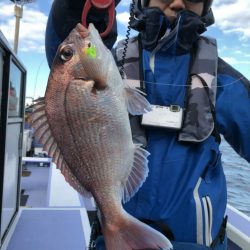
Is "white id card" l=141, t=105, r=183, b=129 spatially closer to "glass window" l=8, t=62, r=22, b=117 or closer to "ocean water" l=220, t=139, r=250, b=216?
"glass window" l=8, t=62, r=22, b=117

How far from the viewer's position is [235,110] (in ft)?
6.29

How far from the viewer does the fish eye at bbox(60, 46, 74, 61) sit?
149 cm

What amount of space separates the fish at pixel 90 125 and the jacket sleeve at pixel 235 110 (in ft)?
2.06

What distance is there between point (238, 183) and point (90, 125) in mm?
13851

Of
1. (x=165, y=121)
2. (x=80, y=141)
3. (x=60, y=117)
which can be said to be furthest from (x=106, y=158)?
(x=165, y=121)

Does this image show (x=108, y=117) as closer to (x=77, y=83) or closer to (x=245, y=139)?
(x=77, y=83)

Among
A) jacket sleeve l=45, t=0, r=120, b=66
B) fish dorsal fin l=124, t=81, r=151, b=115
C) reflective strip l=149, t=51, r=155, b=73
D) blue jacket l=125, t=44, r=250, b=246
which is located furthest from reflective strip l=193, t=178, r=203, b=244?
jacket sleeve l=45, t=0, r=120, b=66

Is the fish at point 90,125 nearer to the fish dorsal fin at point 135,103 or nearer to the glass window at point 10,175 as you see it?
the fish dorsal fin at point 135,103

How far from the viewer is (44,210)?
426 centimetres

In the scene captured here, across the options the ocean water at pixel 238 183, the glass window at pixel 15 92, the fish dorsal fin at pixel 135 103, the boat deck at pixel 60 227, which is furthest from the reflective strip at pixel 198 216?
the ocean water at pixel 238 183

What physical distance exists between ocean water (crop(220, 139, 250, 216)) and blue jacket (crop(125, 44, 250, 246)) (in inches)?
270

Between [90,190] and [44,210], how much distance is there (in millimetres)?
2909

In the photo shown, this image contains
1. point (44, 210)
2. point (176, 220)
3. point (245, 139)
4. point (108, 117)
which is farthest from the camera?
point (44, 210)

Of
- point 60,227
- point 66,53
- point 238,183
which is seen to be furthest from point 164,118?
point 238,183
